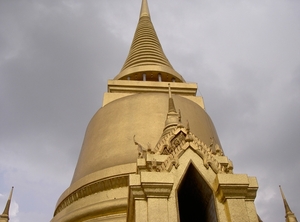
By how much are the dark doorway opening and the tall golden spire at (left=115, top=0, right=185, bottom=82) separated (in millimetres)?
13262

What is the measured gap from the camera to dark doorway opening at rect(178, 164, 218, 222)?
6.83 meters

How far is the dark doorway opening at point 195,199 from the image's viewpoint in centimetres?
683

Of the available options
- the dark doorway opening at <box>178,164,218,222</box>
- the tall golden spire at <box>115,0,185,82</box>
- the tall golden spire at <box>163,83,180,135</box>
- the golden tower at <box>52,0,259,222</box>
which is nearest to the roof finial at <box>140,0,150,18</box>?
the tall golden spire at <box>115,0,185,82</box>

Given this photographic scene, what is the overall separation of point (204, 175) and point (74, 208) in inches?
264

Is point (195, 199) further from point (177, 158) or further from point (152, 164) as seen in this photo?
point (152, 164)

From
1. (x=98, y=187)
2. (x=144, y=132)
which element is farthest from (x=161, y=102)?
(x=98, y=187)

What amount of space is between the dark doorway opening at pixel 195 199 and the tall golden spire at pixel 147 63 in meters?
13.3

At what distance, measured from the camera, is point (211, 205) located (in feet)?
22.2

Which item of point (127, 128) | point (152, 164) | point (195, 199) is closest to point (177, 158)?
point (152, 164)

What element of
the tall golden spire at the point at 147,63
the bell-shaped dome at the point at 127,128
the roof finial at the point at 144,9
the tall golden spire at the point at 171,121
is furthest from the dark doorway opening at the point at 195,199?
the roof finial at the point at 144,9

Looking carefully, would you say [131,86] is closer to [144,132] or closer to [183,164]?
[144,132]

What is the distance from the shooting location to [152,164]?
7.12m

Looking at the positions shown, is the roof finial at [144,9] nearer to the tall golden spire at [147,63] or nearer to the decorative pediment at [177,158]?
the tall golden spire at [147,63]

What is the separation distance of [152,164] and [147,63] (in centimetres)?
1482
